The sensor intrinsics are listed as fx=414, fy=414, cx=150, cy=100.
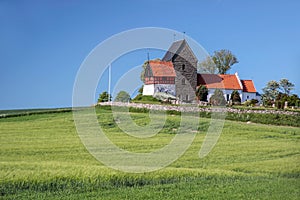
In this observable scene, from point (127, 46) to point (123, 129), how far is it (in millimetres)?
1383

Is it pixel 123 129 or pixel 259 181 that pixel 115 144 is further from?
pixel 259 181

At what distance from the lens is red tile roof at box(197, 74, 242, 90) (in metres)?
6.50

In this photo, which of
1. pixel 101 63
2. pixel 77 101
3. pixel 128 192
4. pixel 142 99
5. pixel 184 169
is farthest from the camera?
pixel 142 99

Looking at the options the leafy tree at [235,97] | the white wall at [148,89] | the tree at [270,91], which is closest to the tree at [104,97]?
the white wall at [148,89]

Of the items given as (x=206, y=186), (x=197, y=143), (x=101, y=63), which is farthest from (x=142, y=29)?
(x=206, y=186)

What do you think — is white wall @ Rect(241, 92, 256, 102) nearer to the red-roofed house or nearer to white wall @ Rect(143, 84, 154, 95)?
the red-roofed house

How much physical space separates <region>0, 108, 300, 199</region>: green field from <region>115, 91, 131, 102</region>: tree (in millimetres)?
343

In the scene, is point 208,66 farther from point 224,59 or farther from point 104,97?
point 104,97

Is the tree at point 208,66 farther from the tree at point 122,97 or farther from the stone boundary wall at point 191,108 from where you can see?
the tree at point 122,97

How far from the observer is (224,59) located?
20.7 feet

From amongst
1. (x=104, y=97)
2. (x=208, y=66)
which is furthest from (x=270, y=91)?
(x=104, y=97)

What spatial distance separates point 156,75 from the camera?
6.28 metres

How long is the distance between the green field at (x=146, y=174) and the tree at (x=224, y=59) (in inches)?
35.6

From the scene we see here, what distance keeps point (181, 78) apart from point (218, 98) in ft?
3.97
